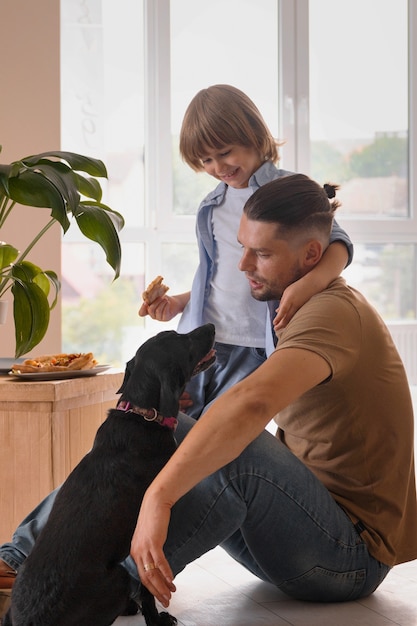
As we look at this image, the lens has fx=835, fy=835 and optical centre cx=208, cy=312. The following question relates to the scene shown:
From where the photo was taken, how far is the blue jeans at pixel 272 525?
148 cm

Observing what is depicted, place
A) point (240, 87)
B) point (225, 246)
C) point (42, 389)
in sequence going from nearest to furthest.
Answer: point (42, 389), point (225, 246), point (240, 87)

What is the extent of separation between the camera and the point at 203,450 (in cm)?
128

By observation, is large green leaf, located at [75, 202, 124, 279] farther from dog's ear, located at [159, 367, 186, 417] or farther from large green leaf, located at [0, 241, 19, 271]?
dog's ear, located at [159, 367, 186, 417]

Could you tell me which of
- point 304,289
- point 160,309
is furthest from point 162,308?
point 304,289

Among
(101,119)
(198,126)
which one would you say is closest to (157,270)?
(101,119)

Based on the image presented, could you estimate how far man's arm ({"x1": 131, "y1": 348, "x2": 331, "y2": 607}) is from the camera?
125cm

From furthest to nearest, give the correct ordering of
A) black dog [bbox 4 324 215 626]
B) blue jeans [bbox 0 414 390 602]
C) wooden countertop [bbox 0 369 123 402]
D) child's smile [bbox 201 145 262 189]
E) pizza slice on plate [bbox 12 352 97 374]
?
child's smile [bbox 201 145 262 189], pizza slice on plate [bbox 12 352 97 374], wooden countertop [bbox 0 369 123 402], blue jeans [bbox 0 414 390 602], black dog [bbox 4 324 215 626]

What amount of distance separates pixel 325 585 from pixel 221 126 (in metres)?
1.23

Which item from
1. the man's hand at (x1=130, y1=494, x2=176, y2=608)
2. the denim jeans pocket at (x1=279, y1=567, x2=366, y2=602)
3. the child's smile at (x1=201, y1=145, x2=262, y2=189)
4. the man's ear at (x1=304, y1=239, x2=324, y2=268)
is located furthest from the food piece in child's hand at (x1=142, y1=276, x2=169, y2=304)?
the man's hand at (x1=130, y1=494, x2=176, y2=608)

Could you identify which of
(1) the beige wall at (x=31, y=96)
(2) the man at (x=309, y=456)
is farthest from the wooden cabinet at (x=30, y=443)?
(1) the beige wall at (x=31, y=96)

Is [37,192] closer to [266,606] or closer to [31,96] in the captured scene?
[266,606]

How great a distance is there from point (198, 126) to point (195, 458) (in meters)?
1.25

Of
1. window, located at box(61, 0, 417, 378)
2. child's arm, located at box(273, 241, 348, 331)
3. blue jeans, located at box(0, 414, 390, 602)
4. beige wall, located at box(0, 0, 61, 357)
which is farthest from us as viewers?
window, located at box(61, 0, 417, 378)

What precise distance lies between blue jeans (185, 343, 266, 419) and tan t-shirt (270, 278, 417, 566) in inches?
22.2
